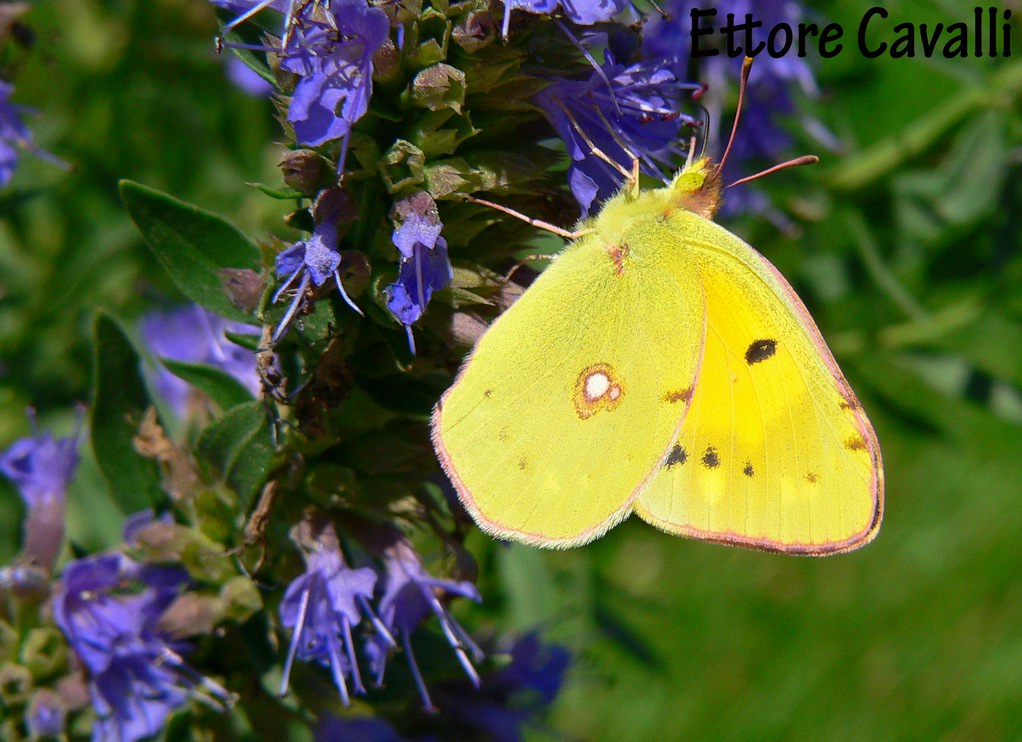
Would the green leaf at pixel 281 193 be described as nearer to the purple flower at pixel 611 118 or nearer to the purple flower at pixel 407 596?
the purple flower at pixel 611 118

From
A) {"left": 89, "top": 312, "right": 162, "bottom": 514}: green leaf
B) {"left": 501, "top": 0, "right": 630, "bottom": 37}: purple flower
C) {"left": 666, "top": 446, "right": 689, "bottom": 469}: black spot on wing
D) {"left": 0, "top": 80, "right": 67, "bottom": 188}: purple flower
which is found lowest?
{"left": 89, "top": 312, "right": 162, "bottom": 514}: green leaf

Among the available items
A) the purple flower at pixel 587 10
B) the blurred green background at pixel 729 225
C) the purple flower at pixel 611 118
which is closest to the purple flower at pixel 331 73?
the purple flower at pixel 587 10

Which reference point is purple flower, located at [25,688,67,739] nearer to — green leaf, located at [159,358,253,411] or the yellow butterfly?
green leaf, located at [159,358,253,411]

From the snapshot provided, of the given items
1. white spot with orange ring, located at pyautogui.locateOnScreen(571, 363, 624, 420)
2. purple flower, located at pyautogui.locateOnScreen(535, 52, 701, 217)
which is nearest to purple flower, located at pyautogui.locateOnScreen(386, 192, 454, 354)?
purple flower, located at pyautogui.locateOnScreen(535, 52, 701, 217)

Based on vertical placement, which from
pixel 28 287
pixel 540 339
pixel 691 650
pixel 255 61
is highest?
pixel 255 61

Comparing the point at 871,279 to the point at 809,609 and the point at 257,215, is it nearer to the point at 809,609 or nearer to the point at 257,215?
the point at 257,215

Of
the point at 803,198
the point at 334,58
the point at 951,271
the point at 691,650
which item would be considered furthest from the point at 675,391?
the point at 691,650
